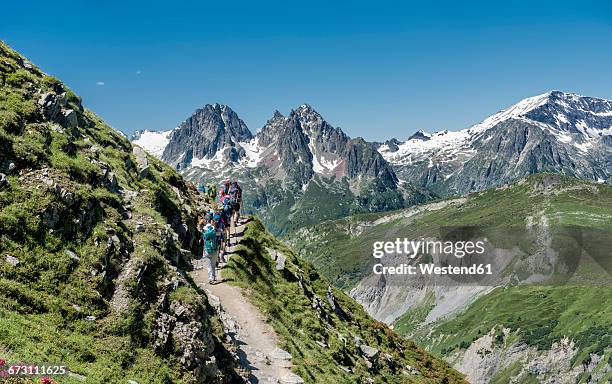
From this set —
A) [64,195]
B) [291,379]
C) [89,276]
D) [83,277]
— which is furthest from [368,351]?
[64,195]

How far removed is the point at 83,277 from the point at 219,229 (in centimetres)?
1877

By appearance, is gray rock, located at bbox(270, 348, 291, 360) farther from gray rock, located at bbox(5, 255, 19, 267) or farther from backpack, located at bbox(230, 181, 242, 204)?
backpack, located at bbox(230, 181, 242, 204)

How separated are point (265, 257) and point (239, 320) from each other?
45.8ft

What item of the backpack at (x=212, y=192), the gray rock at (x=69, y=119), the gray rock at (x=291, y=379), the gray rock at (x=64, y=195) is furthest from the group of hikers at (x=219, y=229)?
the backpack at (x=212, y=192)

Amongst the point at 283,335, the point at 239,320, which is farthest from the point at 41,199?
the point at 283,335

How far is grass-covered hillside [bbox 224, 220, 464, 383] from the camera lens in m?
33.8

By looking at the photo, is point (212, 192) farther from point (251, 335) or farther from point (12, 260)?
point (12, 260)

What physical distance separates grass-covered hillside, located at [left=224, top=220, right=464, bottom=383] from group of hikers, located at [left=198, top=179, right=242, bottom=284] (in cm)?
166

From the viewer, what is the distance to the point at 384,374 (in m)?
42.5

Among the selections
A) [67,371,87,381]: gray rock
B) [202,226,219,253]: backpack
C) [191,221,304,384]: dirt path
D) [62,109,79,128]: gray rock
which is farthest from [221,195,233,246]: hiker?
[67,371,87,381]: gray rock

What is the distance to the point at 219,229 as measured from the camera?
3962 cm

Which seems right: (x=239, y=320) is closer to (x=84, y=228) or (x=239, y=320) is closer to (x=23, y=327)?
(x=84, y=228)

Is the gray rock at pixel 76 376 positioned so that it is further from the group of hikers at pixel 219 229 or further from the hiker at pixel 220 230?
the hiker at pixel 220 230

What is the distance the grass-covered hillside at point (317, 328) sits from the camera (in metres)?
33.8
